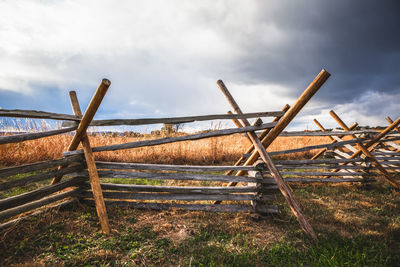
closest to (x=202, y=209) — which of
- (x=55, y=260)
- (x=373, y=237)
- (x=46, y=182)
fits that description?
(x=55, y=260)

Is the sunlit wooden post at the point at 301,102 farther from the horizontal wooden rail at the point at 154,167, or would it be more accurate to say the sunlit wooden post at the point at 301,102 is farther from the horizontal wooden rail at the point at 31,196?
the horizontal wooden rail at the point at 31,196

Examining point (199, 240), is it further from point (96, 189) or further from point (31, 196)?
point (31, 196)

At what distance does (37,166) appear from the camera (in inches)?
103

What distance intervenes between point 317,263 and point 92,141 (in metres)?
7.40

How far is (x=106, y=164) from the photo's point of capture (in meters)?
3.14

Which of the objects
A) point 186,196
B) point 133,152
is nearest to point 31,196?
point 186,196

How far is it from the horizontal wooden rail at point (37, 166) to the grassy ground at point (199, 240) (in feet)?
2.39

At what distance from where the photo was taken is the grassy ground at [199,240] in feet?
6.88

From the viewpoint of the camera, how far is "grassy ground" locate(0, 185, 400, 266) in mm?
2098

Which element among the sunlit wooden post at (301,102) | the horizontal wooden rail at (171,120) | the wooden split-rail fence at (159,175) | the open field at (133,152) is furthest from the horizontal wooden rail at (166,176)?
the open field at (133,152)

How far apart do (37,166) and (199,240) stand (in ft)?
8.16

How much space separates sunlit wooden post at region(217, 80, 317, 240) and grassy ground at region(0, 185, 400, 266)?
0.21 metres

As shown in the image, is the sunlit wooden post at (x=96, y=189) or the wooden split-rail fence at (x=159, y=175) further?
the wooden split-rail fence at (x=159, y=175)

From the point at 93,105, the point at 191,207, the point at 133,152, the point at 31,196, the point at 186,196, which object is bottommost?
the point at 191,207
